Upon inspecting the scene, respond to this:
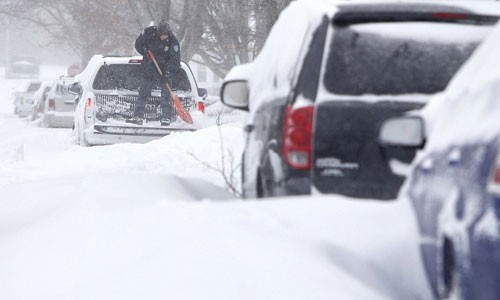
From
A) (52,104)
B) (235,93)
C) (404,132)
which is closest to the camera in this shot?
(404,132)

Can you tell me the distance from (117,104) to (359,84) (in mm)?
10770

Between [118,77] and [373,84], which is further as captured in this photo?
[118,77]

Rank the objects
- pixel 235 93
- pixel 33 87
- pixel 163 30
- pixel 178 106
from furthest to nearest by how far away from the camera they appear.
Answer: pixel 33 87
pixel 163 30
pixel 178 106
pixel 235 93

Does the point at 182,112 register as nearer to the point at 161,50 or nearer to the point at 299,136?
the point at 161,50

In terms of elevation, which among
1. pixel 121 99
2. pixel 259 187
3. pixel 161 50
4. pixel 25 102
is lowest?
pixel 25 102

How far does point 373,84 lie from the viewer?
577cm

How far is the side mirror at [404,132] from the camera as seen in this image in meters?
4.43

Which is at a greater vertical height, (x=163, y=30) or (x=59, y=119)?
(x=163, y=30)

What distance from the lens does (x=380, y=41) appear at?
19.0 ft

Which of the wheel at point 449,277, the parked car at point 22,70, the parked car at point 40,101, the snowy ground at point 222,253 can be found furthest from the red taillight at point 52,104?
the parked car at point 22,70

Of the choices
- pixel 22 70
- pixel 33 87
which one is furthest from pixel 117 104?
pixel 22 70

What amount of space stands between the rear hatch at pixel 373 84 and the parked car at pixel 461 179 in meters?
1.02

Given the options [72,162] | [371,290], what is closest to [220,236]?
[371,290]

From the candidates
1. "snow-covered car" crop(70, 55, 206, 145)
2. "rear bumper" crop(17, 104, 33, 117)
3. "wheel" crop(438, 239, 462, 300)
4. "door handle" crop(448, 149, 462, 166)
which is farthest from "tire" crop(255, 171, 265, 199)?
"rear bumper" crop(17, 104, 33, 117)
